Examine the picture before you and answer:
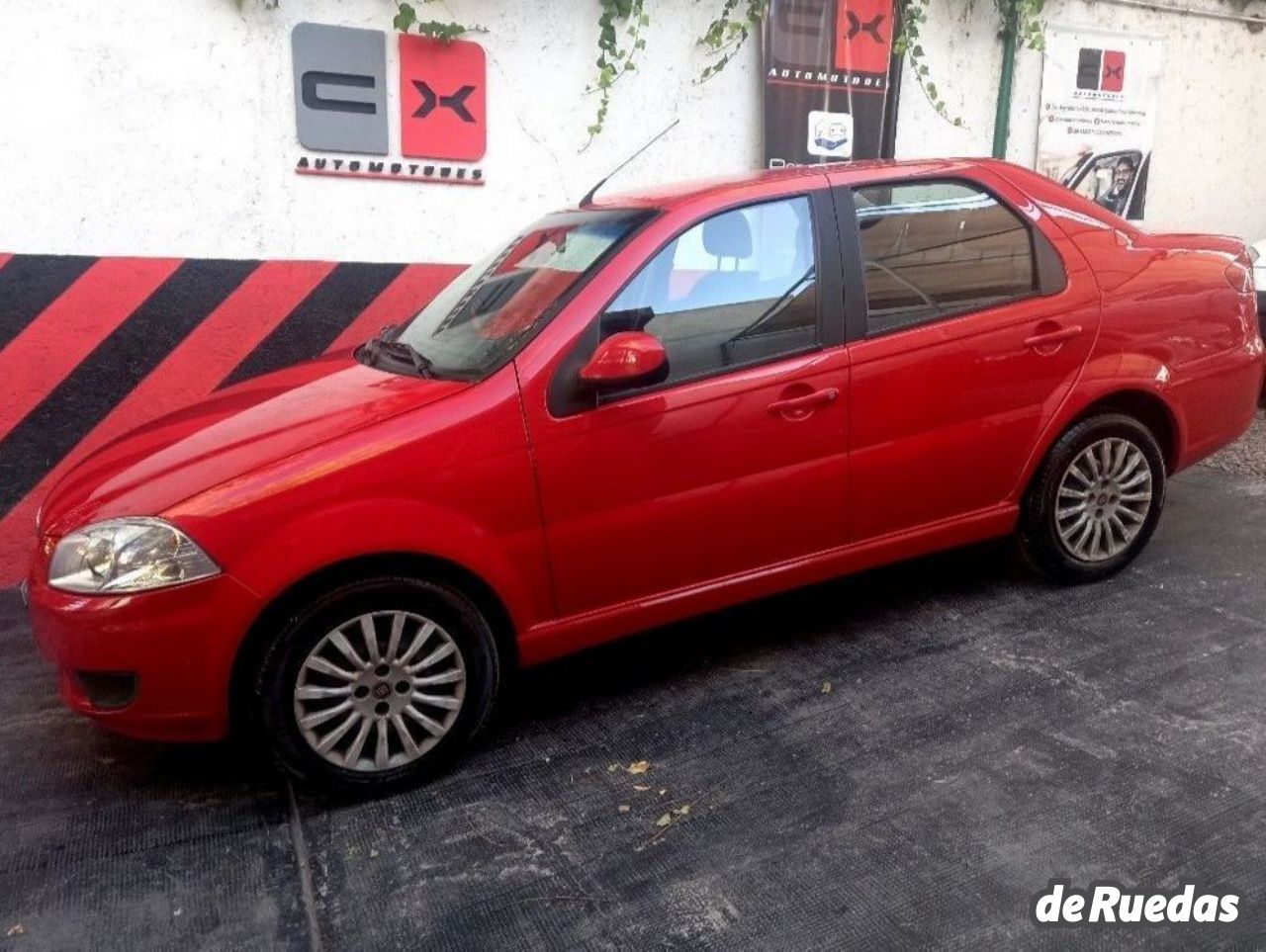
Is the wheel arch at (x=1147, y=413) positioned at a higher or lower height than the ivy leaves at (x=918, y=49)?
lower

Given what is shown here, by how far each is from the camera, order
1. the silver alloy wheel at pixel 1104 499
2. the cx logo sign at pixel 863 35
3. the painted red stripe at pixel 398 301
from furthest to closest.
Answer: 1. the cx logo sign at pixel 863 35
2. the painted red stripe at pixel 398 301
3. the silver alloy wheel at pixel 1104 499

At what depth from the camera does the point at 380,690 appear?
2.87m

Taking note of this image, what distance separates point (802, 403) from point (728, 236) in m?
0.62

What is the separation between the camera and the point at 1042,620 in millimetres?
3877

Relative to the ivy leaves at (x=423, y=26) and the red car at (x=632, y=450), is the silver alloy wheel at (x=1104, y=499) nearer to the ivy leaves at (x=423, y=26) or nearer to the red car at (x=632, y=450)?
the red car at (x=632, y=450)

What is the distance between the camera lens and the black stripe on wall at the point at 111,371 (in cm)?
478

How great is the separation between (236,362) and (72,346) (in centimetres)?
73

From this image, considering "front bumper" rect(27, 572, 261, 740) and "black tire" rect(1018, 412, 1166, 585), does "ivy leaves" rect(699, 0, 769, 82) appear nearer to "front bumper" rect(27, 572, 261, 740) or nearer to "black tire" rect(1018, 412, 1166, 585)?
"black tire" rect(1018, 412, 1166, 585)

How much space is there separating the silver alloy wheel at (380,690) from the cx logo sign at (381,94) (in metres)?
3.16

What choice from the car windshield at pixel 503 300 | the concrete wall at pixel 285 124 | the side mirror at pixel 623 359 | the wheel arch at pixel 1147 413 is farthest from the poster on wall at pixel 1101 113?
the side mirror at pixel 623 359

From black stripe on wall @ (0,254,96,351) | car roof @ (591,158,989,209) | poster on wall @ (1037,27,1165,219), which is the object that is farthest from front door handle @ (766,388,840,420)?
poster on wall @ (1037,27,1165,219)

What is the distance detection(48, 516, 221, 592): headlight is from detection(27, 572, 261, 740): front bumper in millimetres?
32

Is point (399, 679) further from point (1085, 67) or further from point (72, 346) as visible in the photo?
point (1085, 67)

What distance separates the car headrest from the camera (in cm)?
335
